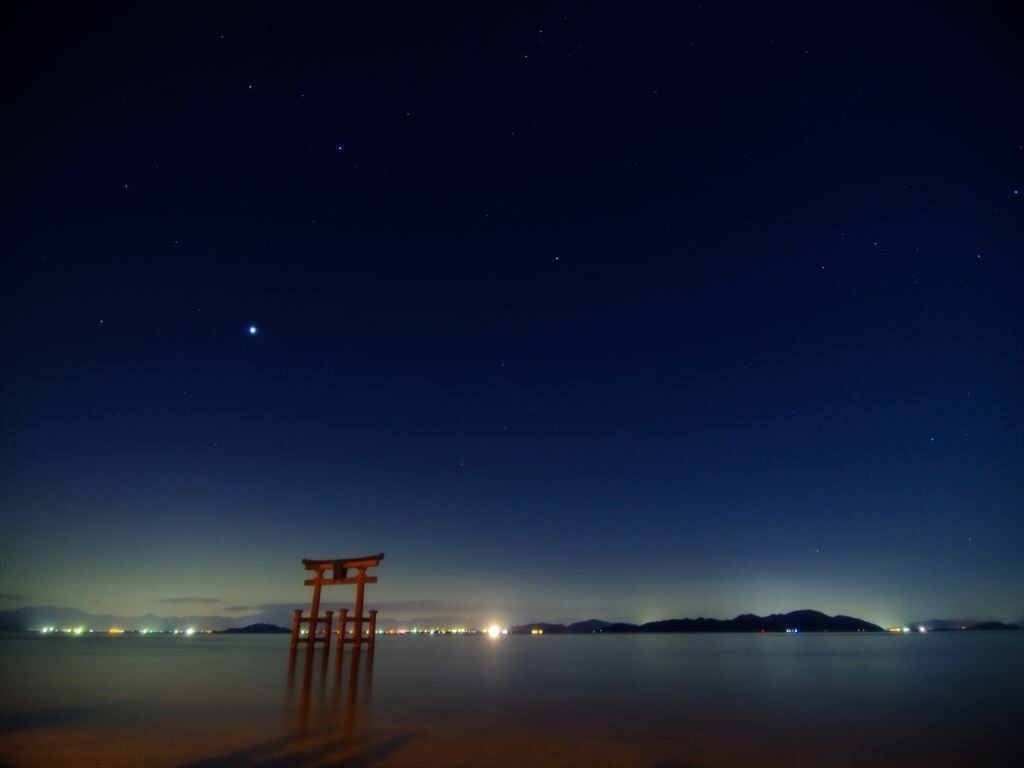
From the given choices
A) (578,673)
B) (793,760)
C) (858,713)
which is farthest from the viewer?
(578,673)

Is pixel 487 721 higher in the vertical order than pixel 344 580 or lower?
lower

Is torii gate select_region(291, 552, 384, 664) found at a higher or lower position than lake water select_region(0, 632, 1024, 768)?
higher

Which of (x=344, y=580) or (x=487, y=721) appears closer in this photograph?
(x=487, y=721)

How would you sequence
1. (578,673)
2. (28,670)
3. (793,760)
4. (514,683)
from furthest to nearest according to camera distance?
1. (578,673)
2. (28,670)
3. (514,683)
4. (793,760)

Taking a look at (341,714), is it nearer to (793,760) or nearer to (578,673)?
(793,760)

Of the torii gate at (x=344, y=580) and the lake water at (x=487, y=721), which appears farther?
the torii gate at (x=344, y=580)

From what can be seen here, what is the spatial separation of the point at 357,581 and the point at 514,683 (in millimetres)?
8029

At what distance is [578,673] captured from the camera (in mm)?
30734

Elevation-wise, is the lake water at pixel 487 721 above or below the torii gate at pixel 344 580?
below

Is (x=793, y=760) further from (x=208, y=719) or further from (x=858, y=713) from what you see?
(x=208, y=719)

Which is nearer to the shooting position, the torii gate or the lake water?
the lake water

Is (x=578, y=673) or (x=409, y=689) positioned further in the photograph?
(x=578, y=673)

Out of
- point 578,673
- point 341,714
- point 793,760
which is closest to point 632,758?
point 793,760

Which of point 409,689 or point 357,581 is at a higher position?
point 357,581
